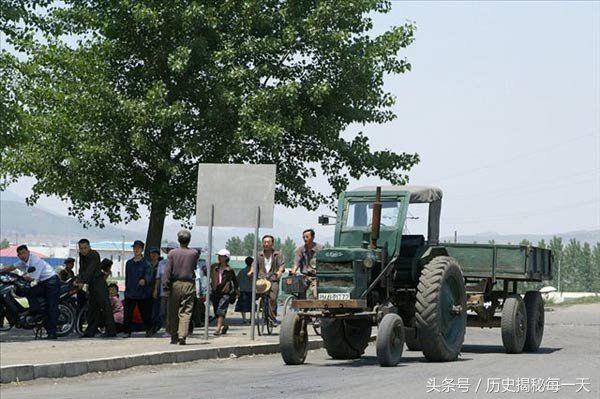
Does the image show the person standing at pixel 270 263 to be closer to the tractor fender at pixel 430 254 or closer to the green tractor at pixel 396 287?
the green tractor at pixel 396 287

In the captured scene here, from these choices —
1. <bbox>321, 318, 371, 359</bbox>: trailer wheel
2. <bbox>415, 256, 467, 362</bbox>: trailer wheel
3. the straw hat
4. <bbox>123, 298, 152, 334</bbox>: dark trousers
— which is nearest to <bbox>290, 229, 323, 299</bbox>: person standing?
<bbox>321, 318, 371, 359</bbox>: trailer wheel

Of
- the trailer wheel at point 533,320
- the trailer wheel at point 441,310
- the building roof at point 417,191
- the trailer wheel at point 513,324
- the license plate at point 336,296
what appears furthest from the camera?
the trailer wheel at point 533,320

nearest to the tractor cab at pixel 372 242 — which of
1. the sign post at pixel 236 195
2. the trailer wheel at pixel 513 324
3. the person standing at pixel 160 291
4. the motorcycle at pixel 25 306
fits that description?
the trailer wheel at pixel 513 324

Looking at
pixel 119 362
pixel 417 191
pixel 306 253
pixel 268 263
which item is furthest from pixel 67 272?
pixel 119 362

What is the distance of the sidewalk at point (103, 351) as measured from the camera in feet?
49.1

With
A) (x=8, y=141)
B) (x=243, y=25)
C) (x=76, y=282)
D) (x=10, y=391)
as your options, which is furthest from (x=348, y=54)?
(x=10, y=391)

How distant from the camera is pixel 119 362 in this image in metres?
16.4

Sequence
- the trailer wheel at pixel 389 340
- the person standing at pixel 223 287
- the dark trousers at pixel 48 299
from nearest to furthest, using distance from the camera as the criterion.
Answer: the trailer wheel at pixel 389 340 → the dark trousers at pixel 48 299 → the person standing at pixel 223 287

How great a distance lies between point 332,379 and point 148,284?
919 cm

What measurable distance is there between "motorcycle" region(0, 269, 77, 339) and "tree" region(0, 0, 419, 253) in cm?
794

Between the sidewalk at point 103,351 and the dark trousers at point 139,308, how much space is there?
267 mm

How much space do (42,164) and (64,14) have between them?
3945 millimetres

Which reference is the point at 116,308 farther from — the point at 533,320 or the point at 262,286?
the point at 533,320

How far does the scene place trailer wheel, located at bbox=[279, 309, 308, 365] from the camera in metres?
17.5
